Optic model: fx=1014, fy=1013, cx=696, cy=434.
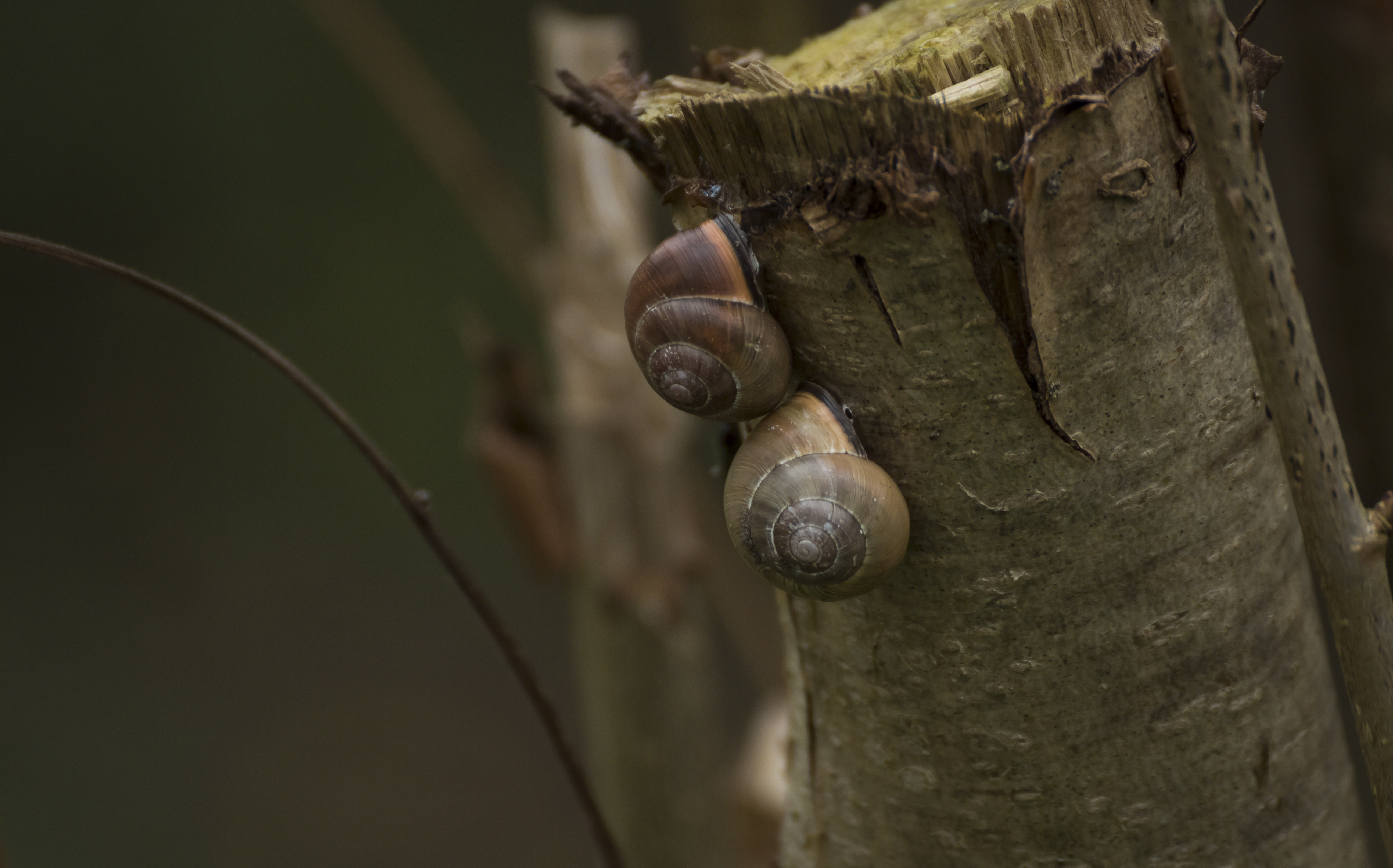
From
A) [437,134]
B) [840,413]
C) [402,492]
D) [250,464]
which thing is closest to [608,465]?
[437,134]

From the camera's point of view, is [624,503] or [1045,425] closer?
[1045,425]

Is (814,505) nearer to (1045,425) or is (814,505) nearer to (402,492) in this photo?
(1045,425)

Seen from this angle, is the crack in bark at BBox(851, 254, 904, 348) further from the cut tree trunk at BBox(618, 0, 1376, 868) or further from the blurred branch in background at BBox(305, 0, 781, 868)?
the blurred branch in background at BBox(305, 0, 781, 868)

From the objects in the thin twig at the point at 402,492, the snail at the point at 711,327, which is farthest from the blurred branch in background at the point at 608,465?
the snail at the point at 711,327

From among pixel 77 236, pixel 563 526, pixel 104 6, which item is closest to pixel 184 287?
pixel 77 236

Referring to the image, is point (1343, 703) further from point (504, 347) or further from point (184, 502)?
point (184, 502)

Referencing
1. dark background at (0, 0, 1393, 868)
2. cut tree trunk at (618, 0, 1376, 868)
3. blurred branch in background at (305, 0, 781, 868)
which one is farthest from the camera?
dark background at (0, 0, 1393, 868)

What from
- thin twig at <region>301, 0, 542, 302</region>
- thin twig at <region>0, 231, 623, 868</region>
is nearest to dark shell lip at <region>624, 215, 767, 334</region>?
thin twig at <region>0, 231, 623, 868</region>
